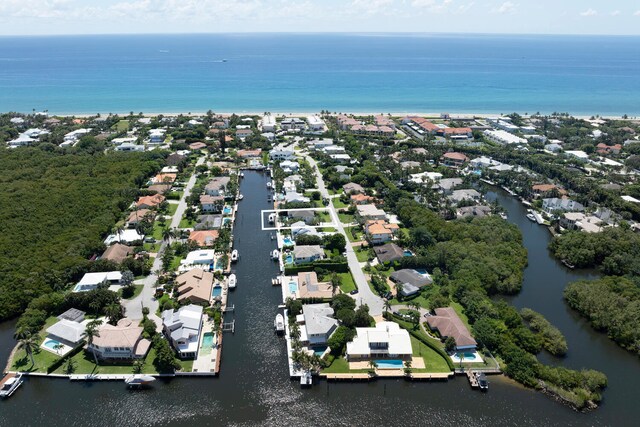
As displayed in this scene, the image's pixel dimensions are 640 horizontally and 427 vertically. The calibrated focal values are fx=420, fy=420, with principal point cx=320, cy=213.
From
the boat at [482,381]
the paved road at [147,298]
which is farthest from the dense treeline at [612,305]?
the paved road at [147,298]

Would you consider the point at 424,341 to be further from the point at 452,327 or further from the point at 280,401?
the point at 280,401

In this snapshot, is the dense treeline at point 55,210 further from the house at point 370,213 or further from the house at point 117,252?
the house at point 370,213

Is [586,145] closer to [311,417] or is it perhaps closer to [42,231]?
[311,417]

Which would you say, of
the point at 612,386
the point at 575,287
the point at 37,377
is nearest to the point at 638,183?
the point at 575,287

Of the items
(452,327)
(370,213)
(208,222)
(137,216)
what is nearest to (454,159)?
(370,213)

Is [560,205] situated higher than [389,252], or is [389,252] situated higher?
[389,252]

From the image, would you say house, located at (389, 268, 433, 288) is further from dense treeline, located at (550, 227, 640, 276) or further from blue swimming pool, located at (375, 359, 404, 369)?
dense treeline, located at (550, 227, 640, 276)
